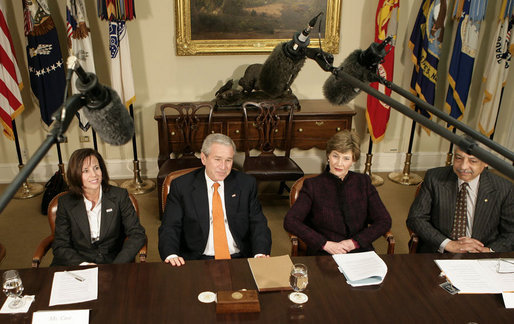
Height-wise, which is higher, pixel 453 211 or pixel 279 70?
pixel 279 70

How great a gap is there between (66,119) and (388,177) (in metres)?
4.95

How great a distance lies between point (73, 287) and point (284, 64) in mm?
1426

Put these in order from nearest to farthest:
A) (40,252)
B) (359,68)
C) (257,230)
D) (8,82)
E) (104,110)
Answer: (104,110) < (359,68) < (40,252) < (257,230) < (8,82)

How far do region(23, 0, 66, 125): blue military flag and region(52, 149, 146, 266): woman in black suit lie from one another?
2251 millimetres

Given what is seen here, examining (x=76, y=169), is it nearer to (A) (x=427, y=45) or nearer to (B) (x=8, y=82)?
(B) (x=8, y=82)

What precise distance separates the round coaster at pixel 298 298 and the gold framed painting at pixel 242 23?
11.2ft

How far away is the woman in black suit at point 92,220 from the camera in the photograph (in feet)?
8.26

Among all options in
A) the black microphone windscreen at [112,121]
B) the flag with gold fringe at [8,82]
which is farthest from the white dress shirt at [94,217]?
the flag with gold fringe at [8,82]

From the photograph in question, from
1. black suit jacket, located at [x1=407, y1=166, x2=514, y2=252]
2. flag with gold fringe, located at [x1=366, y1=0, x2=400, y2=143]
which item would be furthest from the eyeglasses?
flag with gold fringe, located at [x1=366, y1=0, x2=400, y2=143]

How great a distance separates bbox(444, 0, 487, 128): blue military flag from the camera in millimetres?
4629

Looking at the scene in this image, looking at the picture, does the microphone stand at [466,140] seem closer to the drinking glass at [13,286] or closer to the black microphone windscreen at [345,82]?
the black microphone windscreen at [345,82]

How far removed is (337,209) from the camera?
2.78 meters

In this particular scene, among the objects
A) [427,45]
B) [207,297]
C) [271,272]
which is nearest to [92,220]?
[207,297]

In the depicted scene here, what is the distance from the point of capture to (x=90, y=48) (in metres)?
4.41
